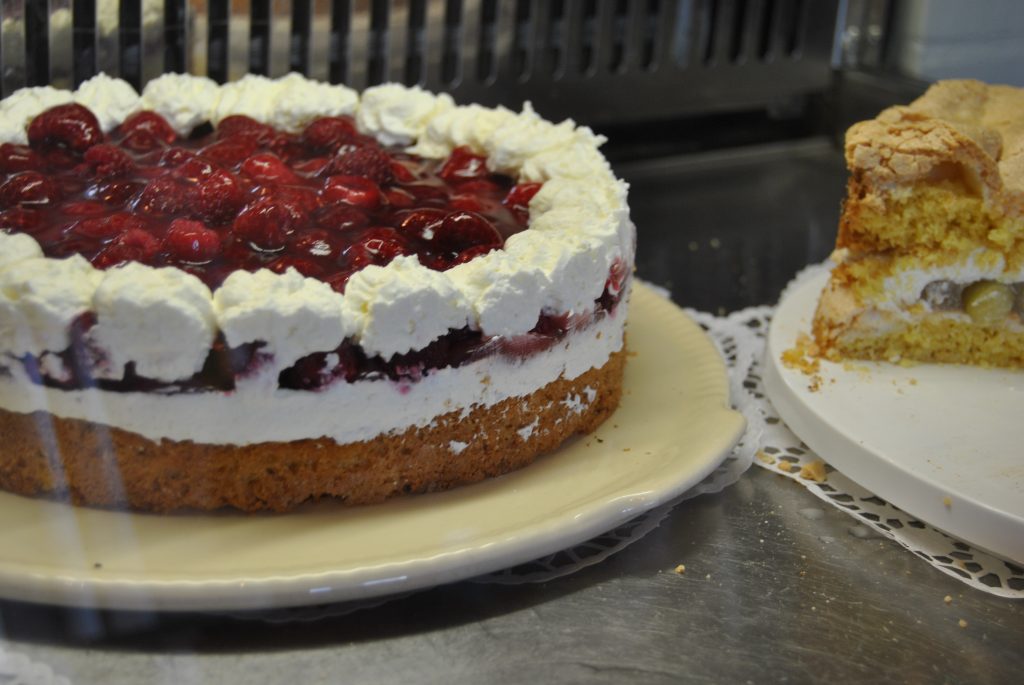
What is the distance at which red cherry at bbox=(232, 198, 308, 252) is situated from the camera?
1755 mm

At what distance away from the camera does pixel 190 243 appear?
1.69 m

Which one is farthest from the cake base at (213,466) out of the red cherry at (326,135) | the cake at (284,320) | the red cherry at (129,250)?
the red cherry at (326,135)

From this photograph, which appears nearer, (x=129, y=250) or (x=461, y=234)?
(x=129, y=250)

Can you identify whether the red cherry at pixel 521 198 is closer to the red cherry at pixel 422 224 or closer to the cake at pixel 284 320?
the cake at pixel 284 320

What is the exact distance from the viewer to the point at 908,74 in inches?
127

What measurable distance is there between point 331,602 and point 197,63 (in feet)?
4.68

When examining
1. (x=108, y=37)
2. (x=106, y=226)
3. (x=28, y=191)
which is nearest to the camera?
(x=106, y=226)

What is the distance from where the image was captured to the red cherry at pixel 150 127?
221cm

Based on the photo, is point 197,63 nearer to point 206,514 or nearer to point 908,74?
point 206,514

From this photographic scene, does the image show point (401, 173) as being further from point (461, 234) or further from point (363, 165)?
point (461, 234)

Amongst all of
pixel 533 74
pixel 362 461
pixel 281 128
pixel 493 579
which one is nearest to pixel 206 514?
pixel 362 461

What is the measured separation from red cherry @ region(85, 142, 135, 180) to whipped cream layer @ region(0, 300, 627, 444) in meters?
0.56

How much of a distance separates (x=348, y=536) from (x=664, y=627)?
0.43m

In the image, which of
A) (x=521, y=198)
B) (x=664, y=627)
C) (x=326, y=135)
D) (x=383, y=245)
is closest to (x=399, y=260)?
(x=383, y=245)
